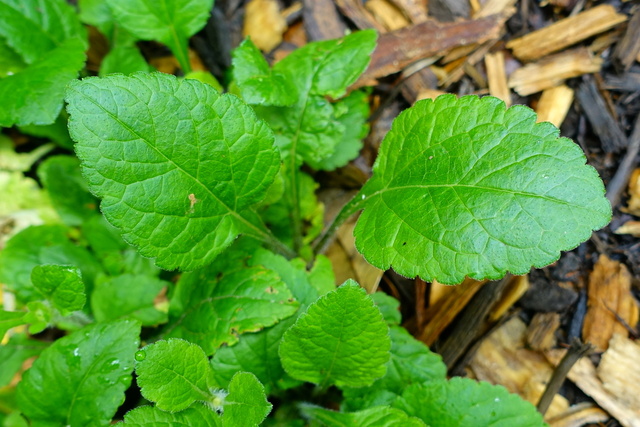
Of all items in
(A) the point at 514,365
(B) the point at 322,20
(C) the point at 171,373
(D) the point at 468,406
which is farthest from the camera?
(B) the point at 322,20

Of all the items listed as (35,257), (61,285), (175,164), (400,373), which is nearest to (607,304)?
(400,373)

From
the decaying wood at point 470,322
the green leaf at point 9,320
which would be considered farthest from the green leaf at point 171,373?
the decaying wood at point 470,322

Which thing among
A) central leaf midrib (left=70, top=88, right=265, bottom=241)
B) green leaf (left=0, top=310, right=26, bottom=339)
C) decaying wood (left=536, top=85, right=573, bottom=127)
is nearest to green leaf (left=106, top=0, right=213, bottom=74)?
central leaf midrib (left=70, top=88, right=265, bottom=241)

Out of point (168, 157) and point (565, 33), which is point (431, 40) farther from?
point (168, 157)

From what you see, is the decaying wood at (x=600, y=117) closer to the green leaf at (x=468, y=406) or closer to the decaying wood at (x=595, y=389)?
the decaying wood at (x=595, y=389)

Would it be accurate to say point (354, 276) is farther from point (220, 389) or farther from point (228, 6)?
point (228, 6)

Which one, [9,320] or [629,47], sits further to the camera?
[629,47]

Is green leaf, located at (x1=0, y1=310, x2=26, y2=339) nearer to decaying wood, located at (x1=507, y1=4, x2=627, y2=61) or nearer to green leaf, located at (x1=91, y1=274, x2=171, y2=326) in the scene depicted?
green leaf, located at (x1=91, y1=274, x2=171, y2=326)

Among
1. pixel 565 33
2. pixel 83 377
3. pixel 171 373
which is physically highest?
pixel 565 33
